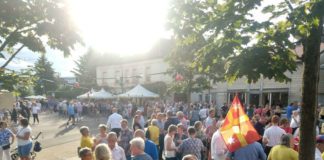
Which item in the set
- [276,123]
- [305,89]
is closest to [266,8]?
[305,89]

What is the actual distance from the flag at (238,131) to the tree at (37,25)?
9.78 ft

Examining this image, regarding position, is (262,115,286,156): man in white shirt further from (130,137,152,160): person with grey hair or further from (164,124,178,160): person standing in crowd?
(130,137,152,160): person with grey hair

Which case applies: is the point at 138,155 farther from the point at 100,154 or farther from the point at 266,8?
the point at 266,8

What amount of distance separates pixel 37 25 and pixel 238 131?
12.4ft

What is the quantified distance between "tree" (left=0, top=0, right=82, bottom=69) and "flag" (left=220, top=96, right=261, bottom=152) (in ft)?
9.78

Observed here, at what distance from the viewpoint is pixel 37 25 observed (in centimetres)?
589

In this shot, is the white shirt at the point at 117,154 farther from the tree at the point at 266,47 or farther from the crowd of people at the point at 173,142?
the tree at the point at 266,47

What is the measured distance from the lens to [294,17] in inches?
165

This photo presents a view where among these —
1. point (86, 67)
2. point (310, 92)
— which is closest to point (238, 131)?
point (310, 92)

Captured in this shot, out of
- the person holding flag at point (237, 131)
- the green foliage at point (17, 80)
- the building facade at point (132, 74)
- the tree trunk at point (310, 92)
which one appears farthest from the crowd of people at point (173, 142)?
the building facade at point (132, 74)

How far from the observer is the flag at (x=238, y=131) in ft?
21.4

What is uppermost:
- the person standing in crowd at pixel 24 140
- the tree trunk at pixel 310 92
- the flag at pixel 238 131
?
the tree trunk at pixel 310 92

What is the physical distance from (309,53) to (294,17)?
0.74 m

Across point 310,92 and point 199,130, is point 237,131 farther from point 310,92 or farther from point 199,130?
point 199,130
